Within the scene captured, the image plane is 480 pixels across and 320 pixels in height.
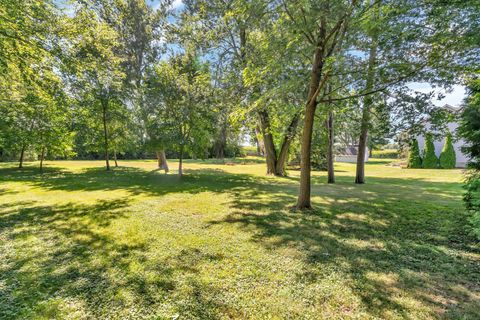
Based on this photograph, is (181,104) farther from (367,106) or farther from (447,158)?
(447,158)

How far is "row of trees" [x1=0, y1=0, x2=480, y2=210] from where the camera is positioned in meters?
5.01

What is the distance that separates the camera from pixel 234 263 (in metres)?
3.52

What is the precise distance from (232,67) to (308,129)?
6859mm

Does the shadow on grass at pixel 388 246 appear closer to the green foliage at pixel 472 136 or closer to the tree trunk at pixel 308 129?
the tree trunk at pixel 308 129

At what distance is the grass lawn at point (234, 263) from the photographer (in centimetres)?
255

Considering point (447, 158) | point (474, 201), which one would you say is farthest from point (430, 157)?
point (474, 201)

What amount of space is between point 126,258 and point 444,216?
24.0 ft

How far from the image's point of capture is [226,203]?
292 inches

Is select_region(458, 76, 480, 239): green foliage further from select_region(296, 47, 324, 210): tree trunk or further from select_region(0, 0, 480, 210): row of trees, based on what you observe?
select_region(296, 47, 324, 210): tree trunk

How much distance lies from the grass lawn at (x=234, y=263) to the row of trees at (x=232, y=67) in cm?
236

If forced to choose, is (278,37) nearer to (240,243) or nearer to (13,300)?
(240,243)

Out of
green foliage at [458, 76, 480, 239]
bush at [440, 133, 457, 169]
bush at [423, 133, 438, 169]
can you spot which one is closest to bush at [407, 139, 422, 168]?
bush at [423, 133, 438, 169]

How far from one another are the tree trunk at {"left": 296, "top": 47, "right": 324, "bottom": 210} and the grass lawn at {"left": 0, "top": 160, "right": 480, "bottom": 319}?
59cm

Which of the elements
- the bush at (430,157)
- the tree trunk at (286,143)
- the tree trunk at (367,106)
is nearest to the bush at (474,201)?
the tree trunk at (367,106)
